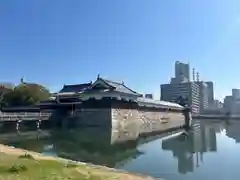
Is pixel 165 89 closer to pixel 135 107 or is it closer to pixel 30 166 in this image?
pixel 135 107

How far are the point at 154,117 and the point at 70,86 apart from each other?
22729mm

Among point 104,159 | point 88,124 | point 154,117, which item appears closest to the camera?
point 104,159

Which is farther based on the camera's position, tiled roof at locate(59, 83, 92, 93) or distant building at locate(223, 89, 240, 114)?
distant building at locate(223, 89, 240, 114)

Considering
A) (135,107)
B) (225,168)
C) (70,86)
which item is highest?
(70,86)

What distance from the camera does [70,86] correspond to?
67.8 meters

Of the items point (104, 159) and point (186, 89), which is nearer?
point (104, 159)

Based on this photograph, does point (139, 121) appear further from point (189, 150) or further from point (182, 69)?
point (182, 69)

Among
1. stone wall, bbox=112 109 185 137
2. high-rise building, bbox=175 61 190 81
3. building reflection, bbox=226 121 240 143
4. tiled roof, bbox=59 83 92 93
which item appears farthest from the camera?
high-rise building, bbox=175 61 190 81

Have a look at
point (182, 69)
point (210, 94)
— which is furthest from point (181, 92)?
point (182, 69)

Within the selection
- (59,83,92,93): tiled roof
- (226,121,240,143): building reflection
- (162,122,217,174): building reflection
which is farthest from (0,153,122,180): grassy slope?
(59,83,92,93): tiled roof

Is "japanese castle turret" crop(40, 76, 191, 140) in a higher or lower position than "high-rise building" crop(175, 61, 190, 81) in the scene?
lower

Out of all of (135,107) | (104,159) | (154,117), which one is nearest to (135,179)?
(104,159)

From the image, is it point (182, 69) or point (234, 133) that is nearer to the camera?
point (234, 133)

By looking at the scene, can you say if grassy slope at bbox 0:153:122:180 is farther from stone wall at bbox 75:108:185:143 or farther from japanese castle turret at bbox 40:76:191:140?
japanese castle turret at bbox 40:76:191:140
